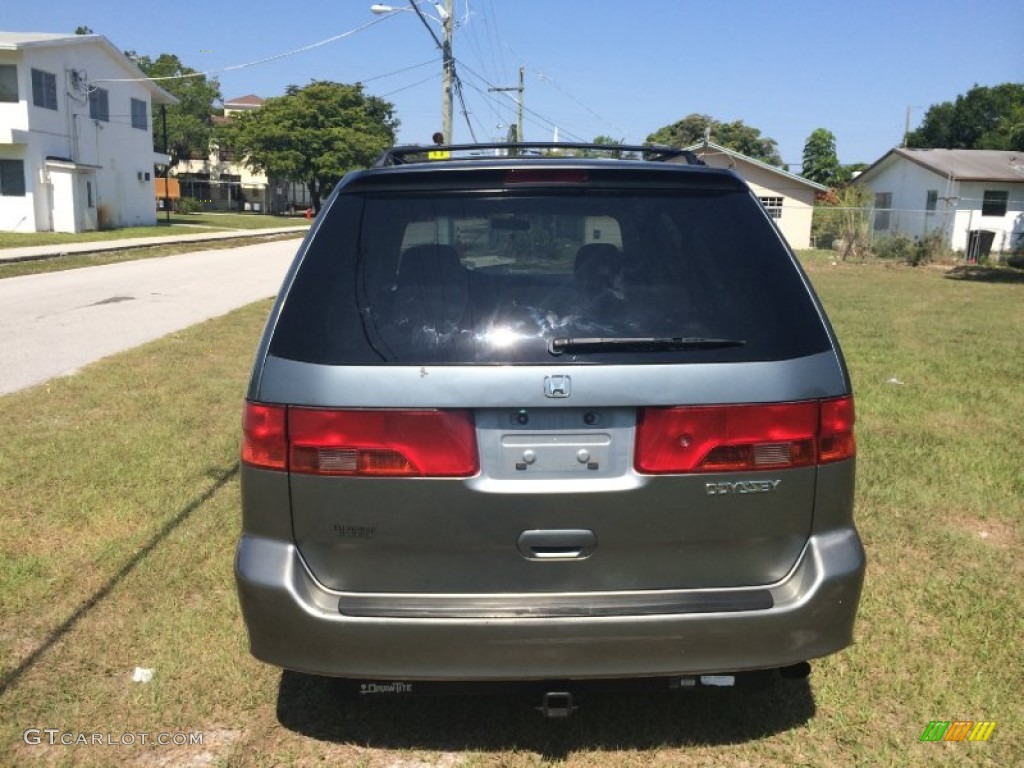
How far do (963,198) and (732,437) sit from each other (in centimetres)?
3826

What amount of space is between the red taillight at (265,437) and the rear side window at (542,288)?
0.18 metres

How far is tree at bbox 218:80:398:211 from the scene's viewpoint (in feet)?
210

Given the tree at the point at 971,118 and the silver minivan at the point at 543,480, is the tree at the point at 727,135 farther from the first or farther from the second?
the silver minivan at the point at 543,480

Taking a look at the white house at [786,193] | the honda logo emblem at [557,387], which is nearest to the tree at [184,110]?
the white house at [786,193]

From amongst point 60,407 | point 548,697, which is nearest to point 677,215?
point 548,697

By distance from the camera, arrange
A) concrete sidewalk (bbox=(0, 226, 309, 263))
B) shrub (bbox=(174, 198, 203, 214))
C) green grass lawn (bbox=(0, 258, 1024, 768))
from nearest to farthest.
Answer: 1. green grass lawn (bbox=(0, 258, 1024, 768))
2. concrete sidewalk (bbox=(0, 226, 309, 263))
3. shrub (bbox=(174, 198, 203, 214))

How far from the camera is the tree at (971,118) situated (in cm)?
5841

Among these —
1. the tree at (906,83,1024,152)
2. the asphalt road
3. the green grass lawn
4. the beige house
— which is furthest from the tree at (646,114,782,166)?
the green grass lawn

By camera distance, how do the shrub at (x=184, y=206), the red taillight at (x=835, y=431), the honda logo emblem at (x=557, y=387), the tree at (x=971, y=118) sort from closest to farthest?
the honda logo emblem at (x=557, y=387) → the red taillight at (x=835, y=431) → the tree at (x=971, y=118) → the shrub at (x=184, y=206)

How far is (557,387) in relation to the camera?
2.46 meters

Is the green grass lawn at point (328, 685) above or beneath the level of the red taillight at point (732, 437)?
beneath

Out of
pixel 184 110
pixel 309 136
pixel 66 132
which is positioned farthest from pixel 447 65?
pixel 184 110

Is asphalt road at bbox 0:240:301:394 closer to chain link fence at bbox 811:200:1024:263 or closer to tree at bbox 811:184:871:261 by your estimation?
tree at bbox 811:184:871:261

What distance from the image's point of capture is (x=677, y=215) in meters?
2.80
